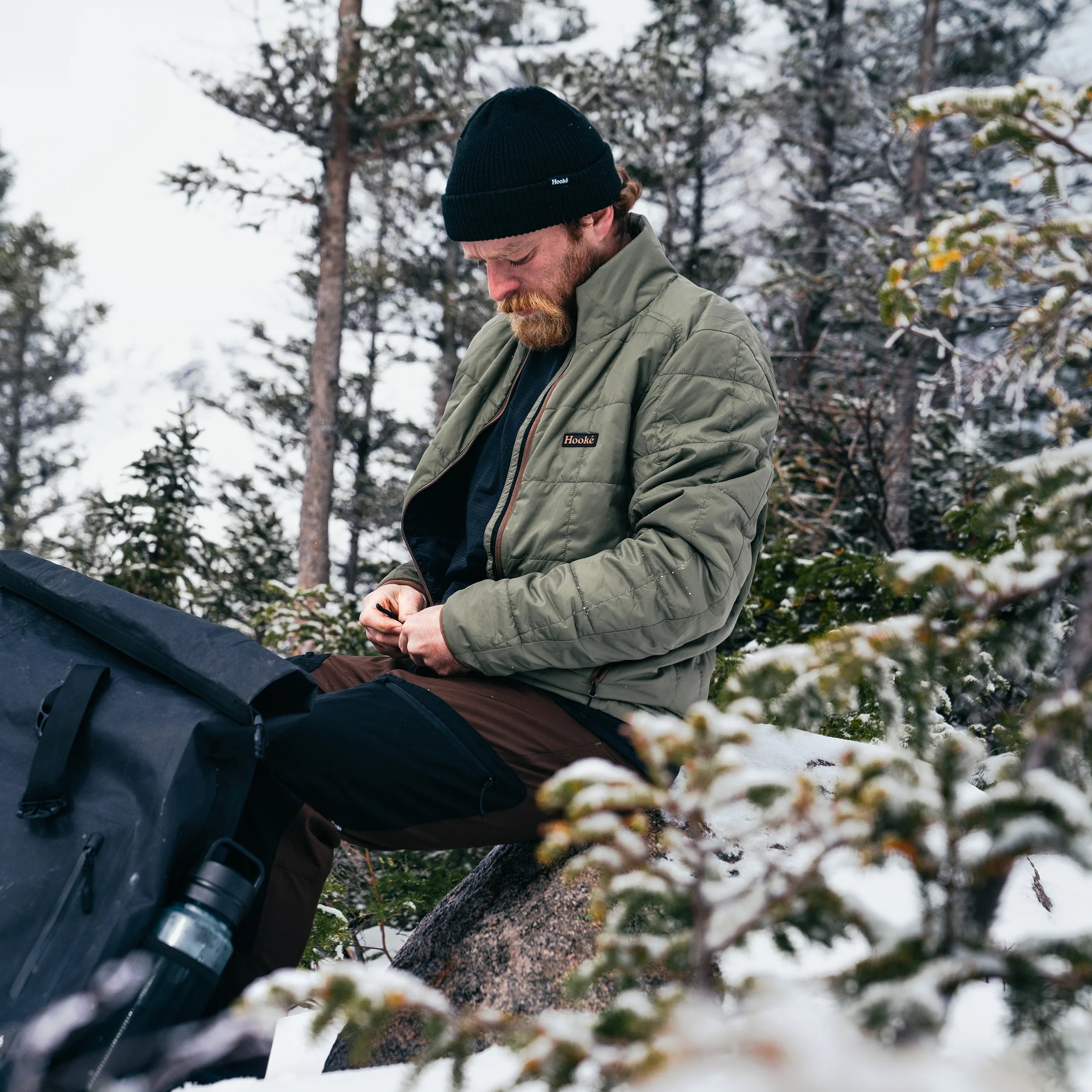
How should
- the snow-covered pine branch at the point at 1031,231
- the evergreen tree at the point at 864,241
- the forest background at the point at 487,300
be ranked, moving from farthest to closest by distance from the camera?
the evergreen tree at the point at 864,241 < the forest background at the point at 487,300 < the snow-covered pine branch at the point at 1031,231

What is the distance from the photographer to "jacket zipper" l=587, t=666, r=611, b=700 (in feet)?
6.00

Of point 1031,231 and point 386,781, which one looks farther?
point 386,781

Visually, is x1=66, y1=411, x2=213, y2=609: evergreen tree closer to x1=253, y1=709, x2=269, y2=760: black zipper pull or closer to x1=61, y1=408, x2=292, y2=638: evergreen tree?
x1=61, y1=408, x2=292, y2=638: evergreen tree

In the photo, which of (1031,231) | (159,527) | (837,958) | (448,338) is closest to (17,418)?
(448,338)

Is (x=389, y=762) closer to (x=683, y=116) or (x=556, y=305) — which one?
(x=556, y=305)

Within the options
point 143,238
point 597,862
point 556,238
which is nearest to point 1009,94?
point 597,862

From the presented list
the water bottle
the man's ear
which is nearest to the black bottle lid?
the water bottle

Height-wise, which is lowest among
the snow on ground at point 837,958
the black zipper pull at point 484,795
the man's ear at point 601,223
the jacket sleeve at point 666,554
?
the snow on ground at point 837,958

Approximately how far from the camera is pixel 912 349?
7.81 metres

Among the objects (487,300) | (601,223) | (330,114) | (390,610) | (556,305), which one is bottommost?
(487,300)

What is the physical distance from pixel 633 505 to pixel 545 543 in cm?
21

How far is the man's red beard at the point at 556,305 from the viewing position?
2.10 metres

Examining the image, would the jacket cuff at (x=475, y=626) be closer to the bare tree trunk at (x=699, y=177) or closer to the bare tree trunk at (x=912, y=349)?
the bare tree trunk at (x=912, y=349)

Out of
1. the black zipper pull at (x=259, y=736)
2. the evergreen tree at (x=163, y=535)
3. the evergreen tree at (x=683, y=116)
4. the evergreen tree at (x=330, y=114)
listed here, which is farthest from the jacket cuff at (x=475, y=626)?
the evergreen tree at (x=683, y=116)
